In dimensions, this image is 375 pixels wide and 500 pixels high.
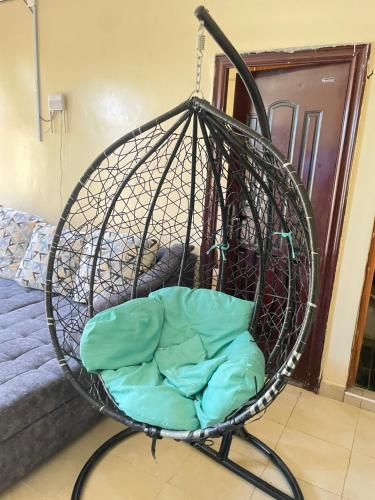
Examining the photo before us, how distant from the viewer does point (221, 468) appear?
65.5 inches

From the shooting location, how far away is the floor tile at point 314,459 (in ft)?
5.35

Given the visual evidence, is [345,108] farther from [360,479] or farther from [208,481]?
[208,481]

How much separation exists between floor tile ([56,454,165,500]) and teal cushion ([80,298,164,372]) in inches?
20.6

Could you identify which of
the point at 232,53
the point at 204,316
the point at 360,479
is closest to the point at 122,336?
the point at 204,316

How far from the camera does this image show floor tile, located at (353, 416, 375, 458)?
1.82 metres

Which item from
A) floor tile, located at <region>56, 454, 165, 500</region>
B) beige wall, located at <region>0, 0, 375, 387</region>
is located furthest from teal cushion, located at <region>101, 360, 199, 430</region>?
beige wall, located at <region>0, 0, 375, 387</region>

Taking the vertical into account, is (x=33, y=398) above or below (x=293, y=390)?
above

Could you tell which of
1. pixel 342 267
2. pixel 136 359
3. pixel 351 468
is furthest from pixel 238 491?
pixel 342 267

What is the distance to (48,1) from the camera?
2.63 meters

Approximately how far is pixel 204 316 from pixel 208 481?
2.31 feet

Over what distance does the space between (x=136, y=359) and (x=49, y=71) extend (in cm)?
231

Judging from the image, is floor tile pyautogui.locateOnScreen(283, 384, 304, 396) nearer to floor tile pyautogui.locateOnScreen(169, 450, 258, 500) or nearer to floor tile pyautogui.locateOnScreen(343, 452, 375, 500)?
floor tile pyautogui.locateOnScreen(343, 452, 375, 500)

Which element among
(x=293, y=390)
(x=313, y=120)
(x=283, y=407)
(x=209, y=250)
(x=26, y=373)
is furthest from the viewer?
(x=293, y=390)

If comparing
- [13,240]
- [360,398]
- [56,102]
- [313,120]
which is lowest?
[360,398]
